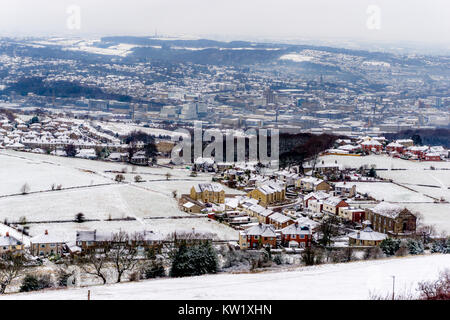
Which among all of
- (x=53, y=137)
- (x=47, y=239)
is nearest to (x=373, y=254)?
(x=47, y=239)

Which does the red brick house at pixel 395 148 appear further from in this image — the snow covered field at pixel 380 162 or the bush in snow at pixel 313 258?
the bush in snow at pixel 313 258

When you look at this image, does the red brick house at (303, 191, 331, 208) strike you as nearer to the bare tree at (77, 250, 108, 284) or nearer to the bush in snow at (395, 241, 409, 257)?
the bush in snow at (395, 241, 409, 257)

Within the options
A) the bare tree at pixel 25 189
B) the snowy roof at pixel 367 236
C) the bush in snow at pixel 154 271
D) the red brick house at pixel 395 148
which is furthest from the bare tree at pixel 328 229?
the red brick house at pixel 395 148

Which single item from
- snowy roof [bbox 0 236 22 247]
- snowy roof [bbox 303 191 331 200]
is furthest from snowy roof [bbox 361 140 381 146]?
snowy roof [bbox 0 236 22 247]

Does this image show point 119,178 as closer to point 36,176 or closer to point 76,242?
point 36,176
